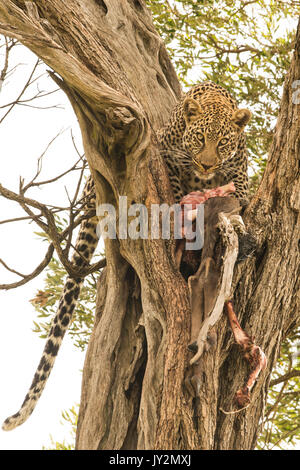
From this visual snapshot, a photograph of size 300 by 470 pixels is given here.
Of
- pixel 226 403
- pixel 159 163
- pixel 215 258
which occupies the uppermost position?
pixel 159 163

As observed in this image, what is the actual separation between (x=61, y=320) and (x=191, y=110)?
1.95 meters

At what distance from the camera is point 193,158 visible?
191 inches

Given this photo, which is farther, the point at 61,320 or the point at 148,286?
the point at 61,320

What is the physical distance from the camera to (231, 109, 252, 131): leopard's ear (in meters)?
5.09

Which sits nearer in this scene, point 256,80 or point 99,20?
point 99,20

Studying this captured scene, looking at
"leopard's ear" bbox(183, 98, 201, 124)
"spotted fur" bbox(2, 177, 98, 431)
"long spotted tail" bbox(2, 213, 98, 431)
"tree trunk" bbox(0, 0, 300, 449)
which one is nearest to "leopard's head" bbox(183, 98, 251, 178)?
"leopard's ear" bbox(183, 98, 201, 124)

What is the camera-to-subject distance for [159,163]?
4613 millimetres

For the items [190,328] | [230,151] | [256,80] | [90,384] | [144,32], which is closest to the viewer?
[190,328]

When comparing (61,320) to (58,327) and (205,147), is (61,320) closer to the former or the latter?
(58,327)

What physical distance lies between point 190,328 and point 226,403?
0.48 meters

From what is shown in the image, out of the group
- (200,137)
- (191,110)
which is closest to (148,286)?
(200,137)
